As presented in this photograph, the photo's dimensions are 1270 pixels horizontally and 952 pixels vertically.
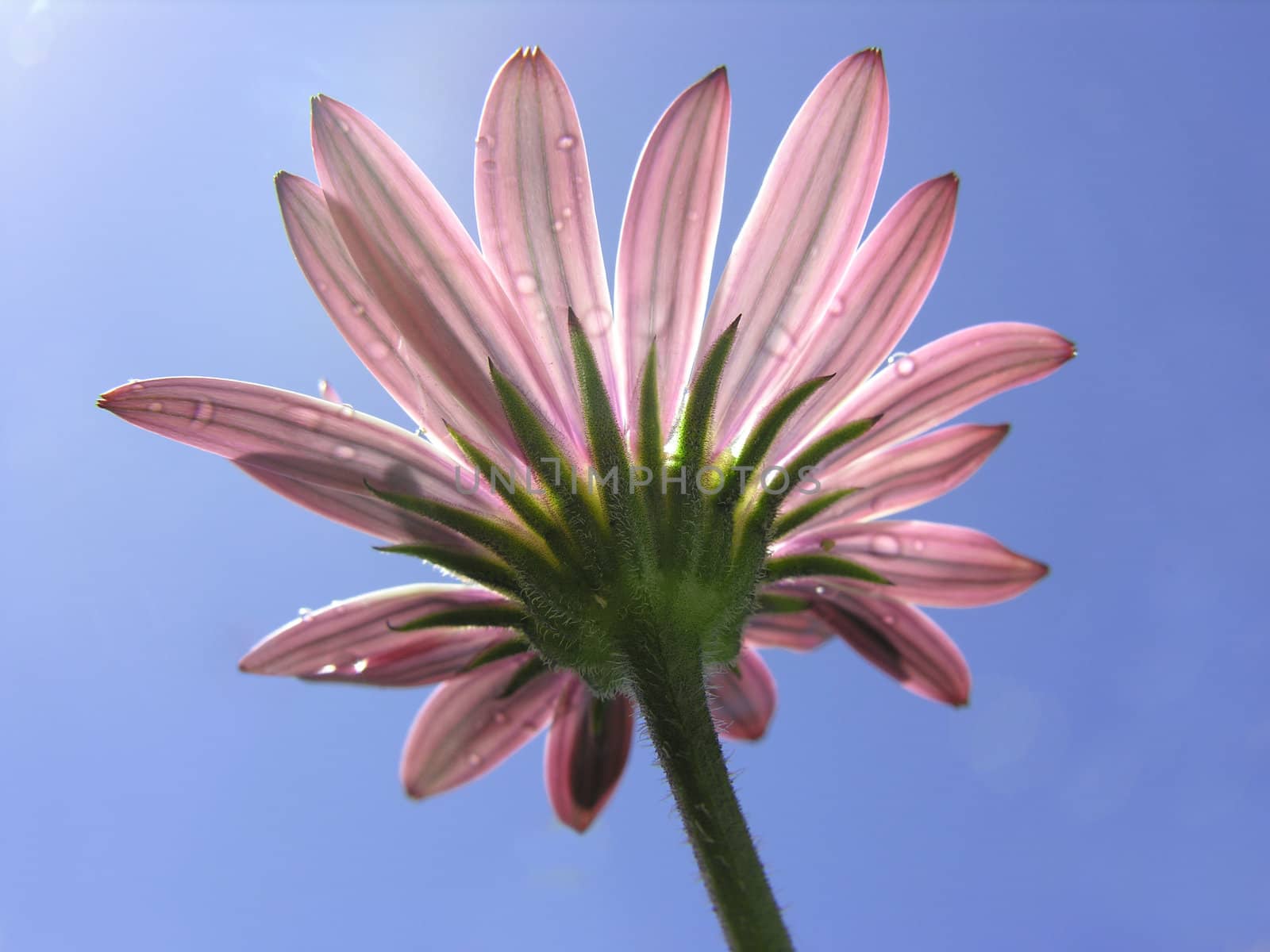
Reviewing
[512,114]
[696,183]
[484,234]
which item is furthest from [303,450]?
[696,183]

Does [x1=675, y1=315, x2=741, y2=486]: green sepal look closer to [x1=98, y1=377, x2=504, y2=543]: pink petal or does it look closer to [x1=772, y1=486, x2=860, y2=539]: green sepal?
[x1=772, y1=486, x2=860, y2=539]: green sepal

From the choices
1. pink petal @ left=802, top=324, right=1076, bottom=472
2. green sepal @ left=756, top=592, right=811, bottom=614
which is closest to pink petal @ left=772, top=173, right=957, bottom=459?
pink petal @ left=802, top=324, right=1076, bottom=472

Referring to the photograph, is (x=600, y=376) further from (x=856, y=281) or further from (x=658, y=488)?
(x=856, y=281)

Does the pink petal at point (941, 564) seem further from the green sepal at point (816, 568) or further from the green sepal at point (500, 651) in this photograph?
the green sepal at point (500, 651)

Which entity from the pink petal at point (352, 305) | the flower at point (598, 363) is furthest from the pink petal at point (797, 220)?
the pink petal at point (352, 305)

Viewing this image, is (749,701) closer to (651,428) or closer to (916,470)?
(916,470)
